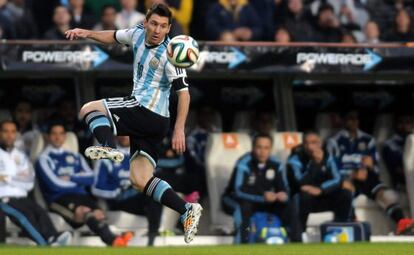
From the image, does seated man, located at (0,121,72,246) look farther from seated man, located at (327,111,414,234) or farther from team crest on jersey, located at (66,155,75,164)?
seated man, located at (327,111,414,234)

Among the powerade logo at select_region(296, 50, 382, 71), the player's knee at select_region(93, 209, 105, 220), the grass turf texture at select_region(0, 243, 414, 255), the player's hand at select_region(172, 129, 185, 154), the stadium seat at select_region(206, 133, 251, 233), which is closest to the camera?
the player's hand at select_region(172, 129, 185, 154)

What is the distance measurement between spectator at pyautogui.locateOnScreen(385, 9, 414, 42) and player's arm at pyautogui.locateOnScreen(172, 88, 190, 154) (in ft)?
22.3

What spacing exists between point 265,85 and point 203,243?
7.65 feet

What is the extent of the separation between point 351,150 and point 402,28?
81.0 inches

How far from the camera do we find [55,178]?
1577 centimetres

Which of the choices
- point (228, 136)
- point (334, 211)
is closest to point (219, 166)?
point (228, 136)

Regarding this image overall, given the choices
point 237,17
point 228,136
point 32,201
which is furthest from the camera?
point 237,17

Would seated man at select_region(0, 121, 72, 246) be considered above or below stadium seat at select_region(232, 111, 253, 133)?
below

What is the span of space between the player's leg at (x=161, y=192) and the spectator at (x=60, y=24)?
15.1 ft

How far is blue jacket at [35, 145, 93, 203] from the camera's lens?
15750mm

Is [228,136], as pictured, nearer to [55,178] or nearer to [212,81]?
[212,81]

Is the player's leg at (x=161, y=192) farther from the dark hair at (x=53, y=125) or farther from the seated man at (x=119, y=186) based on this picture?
the dark hair at (x=53, y=125)

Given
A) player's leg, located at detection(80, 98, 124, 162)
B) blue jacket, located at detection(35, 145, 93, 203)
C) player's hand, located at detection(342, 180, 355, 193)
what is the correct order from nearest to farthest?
1. player's leg, located at detection(80, 98, 124, 162)
2. blue jacket, located at detection(35, 145, 93, 203)
3. player's hand, located at detection(342, 180, 355, 193)

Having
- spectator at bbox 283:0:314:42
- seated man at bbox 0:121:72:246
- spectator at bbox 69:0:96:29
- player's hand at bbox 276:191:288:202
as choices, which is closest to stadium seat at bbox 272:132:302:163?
player's hand at bbox 276:191:288:202
